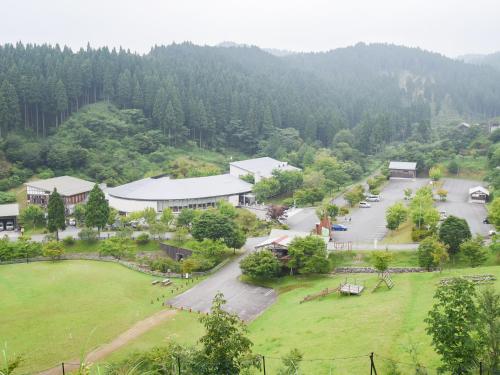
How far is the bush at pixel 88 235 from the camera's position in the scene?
40625 mm

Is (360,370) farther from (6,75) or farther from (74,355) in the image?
(6,75)

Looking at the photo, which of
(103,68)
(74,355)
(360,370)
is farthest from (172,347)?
(103,68)

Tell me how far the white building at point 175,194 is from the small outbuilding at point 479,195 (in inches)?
936

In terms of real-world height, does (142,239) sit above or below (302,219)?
below

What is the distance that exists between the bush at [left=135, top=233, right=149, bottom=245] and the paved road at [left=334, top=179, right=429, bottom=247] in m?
16.0

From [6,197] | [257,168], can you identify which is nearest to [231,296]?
[257,168]

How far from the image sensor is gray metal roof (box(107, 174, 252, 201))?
5000 cm

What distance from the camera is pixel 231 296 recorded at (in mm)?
29562

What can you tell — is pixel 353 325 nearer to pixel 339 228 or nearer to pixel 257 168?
pixel 339 228

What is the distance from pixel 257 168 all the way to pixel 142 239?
916 inches

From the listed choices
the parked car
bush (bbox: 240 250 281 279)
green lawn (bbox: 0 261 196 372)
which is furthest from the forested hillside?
bush (bbox: 240 250 281 279)

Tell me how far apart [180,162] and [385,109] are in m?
61.1

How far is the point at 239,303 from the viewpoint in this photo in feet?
93.1

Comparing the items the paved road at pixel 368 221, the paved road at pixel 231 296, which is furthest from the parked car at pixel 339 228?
the paved road at pixel 231 296
